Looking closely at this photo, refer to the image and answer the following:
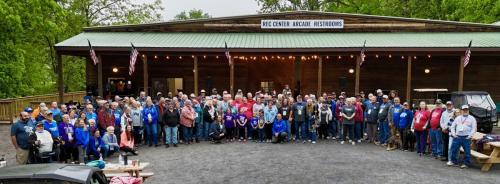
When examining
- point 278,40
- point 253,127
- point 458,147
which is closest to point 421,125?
point 458,147

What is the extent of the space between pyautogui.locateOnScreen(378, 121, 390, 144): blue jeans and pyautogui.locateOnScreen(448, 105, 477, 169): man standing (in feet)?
9.85

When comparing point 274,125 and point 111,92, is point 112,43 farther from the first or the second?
point 274,125

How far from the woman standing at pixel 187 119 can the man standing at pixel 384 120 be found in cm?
644

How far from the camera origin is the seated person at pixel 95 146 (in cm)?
1184

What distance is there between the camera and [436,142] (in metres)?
12.1

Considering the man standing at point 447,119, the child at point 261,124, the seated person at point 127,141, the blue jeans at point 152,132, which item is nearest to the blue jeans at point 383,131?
the man standing at point 447,119

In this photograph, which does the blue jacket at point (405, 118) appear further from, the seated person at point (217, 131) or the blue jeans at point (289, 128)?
the seated person at point (217, 131)

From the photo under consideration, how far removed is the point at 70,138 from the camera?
11289mm

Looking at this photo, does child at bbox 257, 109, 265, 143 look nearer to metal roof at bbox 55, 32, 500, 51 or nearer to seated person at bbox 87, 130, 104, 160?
seated person at bbox 87, 130, 104, 160

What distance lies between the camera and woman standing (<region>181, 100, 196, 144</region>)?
46.5 feet

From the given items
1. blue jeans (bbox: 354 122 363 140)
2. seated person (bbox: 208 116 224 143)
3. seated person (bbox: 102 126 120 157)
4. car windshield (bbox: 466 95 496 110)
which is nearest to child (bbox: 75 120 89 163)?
seated person (bbox: 102 126 120 157)

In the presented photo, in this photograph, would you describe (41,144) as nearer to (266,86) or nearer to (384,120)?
(384,120)

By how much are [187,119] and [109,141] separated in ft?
9.51

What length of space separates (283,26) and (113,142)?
46.5 ft
